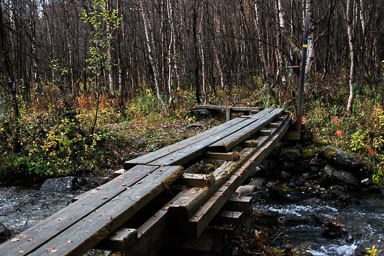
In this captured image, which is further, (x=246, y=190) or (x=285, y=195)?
(x=246, y=190)

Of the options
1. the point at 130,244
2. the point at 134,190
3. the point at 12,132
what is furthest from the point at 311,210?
the point at 12,132

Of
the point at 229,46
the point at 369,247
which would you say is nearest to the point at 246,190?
the point at 369,247

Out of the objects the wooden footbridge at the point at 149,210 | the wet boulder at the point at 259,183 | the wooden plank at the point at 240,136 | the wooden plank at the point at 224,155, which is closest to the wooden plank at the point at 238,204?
the wooden footbridge at the point at 149,210

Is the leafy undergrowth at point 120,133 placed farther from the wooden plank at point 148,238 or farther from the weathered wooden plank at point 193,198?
the wooden plank at point 148,238

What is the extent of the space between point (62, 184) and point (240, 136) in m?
4.11

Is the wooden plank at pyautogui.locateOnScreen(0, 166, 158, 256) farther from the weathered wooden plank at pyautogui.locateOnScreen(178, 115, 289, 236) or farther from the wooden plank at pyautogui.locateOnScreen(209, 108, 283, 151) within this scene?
the wooden plank at pyautogui.locateOnScreen(209, 108, 283, 151)

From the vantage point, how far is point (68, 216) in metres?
2.11

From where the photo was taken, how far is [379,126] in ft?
26.9

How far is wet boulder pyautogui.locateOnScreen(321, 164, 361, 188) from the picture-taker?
713 cm

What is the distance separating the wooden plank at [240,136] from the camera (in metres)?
4.17

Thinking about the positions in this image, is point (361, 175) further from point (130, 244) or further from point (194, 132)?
point (130, 244)

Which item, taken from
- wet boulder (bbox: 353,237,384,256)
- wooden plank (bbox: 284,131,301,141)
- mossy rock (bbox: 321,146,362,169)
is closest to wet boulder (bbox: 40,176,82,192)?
wooden plank (bbox: 284,131,301,141)

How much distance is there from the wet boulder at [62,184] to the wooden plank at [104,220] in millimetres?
4597

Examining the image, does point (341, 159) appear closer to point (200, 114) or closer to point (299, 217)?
point (299, 217)
